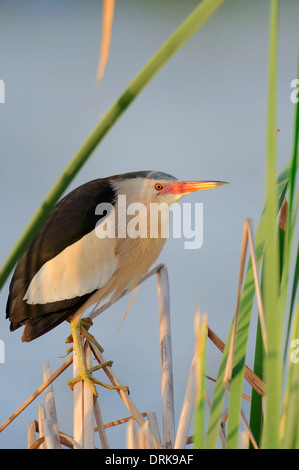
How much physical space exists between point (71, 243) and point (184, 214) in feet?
0.99

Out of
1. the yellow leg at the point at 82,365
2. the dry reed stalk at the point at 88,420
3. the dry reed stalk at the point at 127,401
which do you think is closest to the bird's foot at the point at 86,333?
the yellow leg at the point at 82,365

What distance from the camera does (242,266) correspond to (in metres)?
0.58

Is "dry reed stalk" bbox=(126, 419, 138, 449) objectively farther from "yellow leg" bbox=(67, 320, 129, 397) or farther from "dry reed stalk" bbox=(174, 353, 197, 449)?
"yellow leg" bbox=(67, 320, 129, 397)

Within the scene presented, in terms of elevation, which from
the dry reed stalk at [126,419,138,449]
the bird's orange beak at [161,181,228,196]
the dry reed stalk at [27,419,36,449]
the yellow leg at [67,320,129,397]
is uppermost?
the bird's orange beak at [161,181,228,196]

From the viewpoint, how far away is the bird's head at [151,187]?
3.96ft

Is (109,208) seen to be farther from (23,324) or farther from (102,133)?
(102,133)

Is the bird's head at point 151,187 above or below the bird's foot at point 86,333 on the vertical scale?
above

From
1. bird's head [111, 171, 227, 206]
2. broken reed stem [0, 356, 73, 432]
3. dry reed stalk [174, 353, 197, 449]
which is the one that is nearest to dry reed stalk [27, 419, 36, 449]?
broken reed stem [0, 356, 73, 432]

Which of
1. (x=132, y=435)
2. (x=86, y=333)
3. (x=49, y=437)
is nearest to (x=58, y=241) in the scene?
(x=86, y=333)

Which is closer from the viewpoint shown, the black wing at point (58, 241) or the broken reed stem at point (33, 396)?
the broken reed stem at point (33, 396)

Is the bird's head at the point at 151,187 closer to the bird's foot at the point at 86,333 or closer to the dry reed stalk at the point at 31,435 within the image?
the bird's foot at the point at 86,333

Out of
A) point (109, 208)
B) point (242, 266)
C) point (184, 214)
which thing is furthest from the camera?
point (184, 214)

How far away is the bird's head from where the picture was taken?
3.96ft
